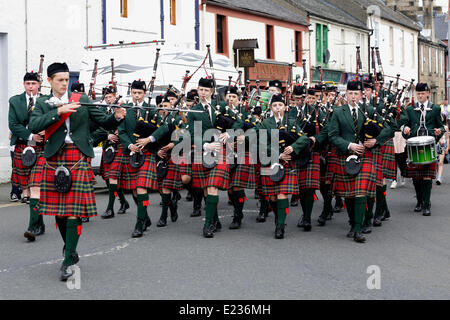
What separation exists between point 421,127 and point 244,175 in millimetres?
3111

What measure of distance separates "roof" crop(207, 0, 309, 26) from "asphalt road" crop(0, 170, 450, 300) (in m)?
17.5

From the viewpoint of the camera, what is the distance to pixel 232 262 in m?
6.59

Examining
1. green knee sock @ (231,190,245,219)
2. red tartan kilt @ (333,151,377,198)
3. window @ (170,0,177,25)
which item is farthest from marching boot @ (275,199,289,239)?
window @ (170,0,177,25)

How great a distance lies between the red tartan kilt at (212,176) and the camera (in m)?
8.16

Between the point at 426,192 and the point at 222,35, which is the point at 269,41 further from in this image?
the point at 426,192

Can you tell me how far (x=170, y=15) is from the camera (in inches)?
891

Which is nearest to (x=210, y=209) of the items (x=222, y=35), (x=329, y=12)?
(x=222, y=35)

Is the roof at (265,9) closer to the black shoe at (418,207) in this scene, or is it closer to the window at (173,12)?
the window at (173,12)

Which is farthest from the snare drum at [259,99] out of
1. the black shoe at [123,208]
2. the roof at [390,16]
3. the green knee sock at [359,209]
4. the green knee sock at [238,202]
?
the roof at [390,16]

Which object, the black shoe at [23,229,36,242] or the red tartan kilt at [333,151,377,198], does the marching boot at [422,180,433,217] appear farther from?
the black shoe at [23,229,36,242]

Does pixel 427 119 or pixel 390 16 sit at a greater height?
pixel 390 16

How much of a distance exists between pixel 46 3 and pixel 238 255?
12202mm

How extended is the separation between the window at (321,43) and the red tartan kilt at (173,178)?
1008 inches
